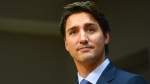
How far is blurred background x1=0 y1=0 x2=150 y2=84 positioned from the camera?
251cm

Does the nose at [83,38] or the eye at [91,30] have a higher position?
the eye at [91,30]

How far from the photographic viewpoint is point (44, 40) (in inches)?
126

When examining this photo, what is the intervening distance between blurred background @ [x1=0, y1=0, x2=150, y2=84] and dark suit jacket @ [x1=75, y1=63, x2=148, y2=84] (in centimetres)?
154

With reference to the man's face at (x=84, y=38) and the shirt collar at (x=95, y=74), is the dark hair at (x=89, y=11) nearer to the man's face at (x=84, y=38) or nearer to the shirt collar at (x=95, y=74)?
the man's face at (x=84, y=38)

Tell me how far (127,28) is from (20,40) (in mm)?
1165

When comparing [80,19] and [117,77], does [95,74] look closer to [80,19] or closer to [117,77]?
[117,77]

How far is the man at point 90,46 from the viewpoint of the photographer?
88cm

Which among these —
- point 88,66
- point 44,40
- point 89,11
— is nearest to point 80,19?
point 89,11

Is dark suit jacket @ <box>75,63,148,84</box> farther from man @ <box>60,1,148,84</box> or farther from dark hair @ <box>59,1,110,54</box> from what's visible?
dark hair @ <box>59,1,110,54</box>

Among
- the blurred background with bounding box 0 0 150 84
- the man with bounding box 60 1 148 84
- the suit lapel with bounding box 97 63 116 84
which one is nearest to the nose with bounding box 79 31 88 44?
the man with bounding box 60 1 148 84

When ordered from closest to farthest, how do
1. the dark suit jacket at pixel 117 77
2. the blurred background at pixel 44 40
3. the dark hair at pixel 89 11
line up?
the dark suit jacket at pixel 117 77 → the dark hair at pixel 89 11 → the blurred background at pixel 44 40

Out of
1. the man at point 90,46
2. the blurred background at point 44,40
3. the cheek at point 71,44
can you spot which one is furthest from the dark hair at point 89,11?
the blurred background at point 44,40

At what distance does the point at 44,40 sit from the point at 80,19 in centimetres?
230

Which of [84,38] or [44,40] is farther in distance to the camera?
[44,40]
